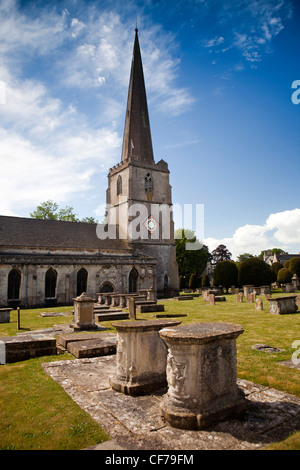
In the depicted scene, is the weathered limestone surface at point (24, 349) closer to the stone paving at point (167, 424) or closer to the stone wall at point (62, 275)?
the stone paving at point (167, 424)

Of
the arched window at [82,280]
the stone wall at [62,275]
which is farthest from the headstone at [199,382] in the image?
the arched window at [82,280]

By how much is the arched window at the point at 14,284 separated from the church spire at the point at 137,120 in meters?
18.7

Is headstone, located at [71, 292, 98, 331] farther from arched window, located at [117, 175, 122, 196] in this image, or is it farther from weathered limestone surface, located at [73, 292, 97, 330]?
arched window, located at [117, 175, 122, 196]

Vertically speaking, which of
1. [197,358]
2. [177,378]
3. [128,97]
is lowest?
[177,378]

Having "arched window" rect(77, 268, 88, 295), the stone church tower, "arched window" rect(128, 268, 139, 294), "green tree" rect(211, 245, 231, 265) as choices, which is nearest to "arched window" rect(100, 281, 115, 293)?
"arched window" rect(77, 268, 88, 295)

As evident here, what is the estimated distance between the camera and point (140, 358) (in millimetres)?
4734

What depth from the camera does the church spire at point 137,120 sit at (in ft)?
119

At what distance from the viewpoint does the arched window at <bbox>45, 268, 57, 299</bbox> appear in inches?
982

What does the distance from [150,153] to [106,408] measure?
116 feet

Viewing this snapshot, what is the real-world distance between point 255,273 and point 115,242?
51.5 feet

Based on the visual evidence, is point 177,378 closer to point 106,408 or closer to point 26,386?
point 106,408

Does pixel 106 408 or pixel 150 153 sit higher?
pixel 150 153
